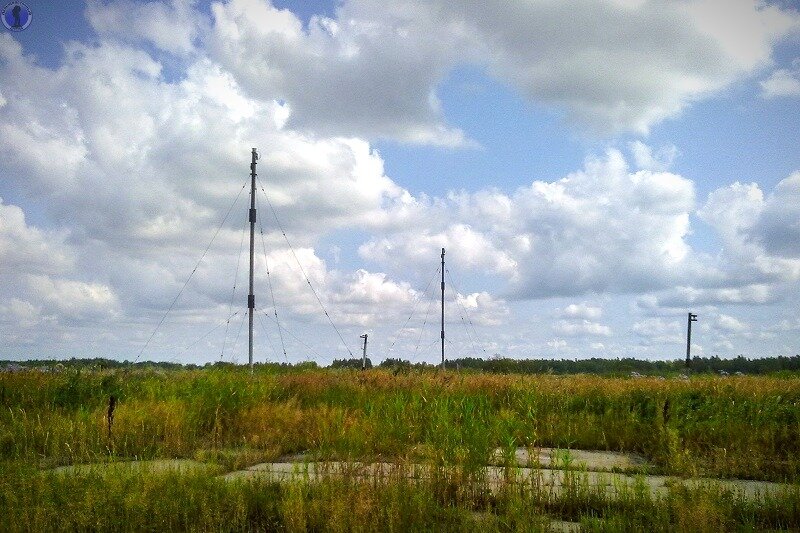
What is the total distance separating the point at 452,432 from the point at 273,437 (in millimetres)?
3902

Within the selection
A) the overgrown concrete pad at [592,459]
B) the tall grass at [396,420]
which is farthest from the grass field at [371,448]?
the overgrown concrete pad at [592,459]

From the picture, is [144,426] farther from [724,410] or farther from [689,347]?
[689,347]

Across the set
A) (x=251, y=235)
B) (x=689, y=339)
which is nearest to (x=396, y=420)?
(x=251, y=235)

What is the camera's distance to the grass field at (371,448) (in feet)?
17.8

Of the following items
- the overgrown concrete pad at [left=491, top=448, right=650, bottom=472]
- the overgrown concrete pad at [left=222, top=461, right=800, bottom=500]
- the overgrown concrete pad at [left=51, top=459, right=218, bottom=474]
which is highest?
the overgrown concrete pad at [left=222, top=461, right=800, bottom=500]

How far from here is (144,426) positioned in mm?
9789

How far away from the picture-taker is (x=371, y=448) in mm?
7797

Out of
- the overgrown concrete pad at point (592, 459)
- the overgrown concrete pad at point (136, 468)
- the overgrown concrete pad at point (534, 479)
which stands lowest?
the overgrown concrete pad at point (592, 459)

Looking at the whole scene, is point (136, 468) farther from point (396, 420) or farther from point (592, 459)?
point (592, 459)

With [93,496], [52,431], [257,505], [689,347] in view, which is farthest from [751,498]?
[689,347]

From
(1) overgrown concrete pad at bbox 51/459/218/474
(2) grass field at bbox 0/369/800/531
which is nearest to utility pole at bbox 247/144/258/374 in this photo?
(2) grass field at bbox 0/369/800/531

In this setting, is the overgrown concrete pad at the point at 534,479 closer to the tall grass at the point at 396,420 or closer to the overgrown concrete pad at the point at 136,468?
the tall grass at the point at 396,420

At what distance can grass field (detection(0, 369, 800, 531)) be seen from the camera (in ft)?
17.8

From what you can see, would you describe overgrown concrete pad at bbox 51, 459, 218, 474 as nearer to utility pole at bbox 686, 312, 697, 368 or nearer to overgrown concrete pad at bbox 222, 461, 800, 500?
overgrown concrete pad at bbox 222, 461, 800, 500
